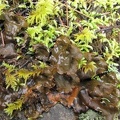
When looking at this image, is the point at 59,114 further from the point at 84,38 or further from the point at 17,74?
the point at 84,38

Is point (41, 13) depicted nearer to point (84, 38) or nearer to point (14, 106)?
point (84, 38)

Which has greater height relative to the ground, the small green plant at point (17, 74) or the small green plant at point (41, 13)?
the small green plant at point (41, 13)

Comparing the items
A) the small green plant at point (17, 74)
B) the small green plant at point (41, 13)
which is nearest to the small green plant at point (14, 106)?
the small green plant at point (17, 74)

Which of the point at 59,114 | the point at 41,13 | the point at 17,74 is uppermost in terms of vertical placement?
the point at 41,13

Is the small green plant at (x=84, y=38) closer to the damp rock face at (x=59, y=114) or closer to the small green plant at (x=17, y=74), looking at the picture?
the small green plant at (x=17, y=74)

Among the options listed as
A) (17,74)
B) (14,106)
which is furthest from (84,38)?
(14,106)

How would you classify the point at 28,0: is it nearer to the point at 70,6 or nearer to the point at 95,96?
the point at 70,6

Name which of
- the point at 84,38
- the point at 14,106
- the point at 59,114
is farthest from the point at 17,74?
the point at 84,38

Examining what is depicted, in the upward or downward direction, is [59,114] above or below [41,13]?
below

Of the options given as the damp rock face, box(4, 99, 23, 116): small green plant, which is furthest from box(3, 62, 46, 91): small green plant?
the damp rock face

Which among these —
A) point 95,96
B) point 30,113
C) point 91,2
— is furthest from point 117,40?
point 30,113
